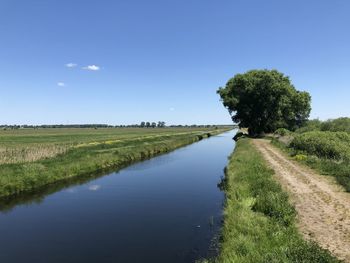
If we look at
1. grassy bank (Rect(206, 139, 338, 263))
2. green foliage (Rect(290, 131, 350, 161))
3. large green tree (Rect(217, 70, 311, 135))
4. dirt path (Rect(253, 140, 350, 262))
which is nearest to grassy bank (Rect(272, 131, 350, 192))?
green foliage (Rect(290, 131, 350, 161))

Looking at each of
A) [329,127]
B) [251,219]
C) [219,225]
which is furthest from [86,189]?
[329,127]

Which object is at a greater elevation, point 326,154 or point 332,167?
point 326,154

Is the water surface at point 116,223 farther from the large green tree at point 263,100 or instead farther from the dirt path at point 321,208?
the large green tree at point 263,100

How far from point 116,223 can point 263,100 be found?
193 feet

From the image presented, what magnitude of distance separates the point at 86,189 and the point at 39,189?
332 centimetres

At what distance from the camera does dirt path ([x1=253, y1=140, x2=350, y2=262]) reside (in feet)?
38.2

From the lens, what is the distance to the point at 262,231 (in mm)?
12258

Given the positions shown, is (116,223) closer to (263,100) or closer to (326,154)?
(326,154)

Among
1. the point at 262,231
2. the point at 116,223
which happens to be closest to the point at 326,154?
the point at 116,223

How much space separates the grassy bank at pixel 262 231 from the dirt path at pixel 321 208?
2.17ft

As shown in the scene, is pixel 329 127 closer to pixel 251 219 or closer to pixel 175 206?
pixel 175 206

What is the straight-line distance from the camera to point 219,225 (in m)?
16.5

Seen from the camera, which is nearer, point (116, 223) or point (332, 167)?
point (116, 223)

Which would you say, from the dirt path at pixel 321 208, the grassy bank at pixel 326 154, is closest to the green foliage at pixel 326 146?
the grassy bank at pixel 326 154
